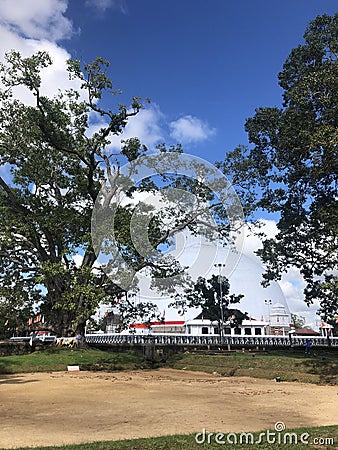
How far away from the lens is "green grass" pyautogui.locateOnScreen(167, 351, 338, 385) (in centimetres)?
1692

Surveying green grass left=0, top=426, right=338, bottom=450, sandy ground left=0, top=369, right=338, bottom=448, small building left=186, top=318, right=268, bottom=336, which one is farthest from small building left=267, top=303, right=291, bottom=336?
green grass left=0, top=426, right=338, bottom=450

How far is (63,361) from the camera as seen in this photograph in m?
19.5

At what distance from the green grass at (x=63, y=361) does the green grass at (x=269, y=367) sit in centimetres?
320

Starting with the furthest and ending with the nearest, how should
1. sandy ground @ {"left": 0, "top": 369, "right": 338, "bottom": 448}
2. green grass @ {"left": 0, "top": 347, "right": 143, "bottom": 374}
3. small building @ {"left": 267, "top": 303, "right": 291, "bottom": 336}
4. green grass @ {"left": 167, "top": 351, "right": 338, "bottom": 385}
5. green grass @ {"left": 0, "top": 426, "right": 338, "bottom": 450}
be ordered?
small building @ {"left": 267, "top": 303, "right": 291, "bottom": 336} → green grass @ {"left": 0, "top": 347, "right": 143, "bottom": 374} → green grass @ {"left": 167, "top": 351, "right": 338, "bottom": 385} → sandy ground @ {"left": 0, "top": 369, "right": 338, "bottom": 448} → green grass @ {"left": 0, "top": 426, "right": 338, "bottom": 450}

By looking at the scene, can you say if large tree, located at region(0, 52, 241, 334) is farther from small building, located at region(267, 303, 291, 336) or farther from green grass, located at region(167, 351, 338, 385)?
small building, located at region(267, 303, 291, 336)

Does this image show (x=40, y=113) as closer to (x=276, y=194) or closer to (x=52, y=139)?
(x=52, y=139)

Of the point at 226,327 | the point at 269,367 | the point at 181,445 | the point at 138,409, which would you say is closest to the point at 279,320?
the point at 226,327

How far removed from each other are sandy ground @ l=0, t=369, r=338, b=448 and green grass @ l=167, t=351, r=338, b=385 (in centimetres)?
233

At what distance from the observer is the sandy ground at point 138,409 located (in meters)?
7.08

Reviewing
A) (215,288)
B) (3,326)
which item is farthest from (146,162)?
(215,288)

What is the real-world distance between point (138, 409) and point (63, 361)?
11.1 meters

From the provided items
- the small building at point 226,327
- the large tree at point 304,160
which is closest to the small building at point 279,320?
the small building at point 226,327

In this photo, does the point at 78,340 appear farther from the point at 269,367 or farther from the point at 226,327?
the point at 226,327

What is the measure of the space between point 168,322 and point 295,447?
47.8 m
